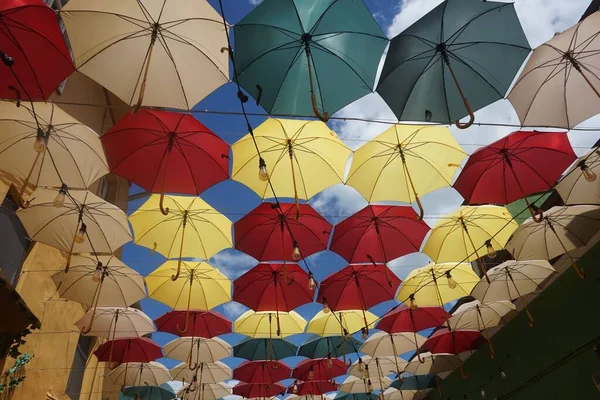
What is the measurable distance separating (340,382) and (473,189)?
967 centimetres

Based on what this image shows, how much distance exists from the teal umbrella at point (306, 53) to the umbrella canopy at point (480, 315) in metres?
6.66

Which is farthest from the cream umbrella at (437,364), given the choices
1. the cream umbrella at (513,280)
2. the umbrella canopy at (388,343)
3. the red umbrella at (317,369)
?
the cream umbrella at (513,280)

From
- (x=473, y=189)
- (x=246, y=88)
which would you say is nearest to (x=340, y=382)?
(x=473, y=189)

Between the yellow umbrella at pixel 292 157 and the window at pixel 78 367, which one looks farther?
the window at pixel 78 367

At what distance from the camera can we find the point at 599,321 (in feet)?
24.7

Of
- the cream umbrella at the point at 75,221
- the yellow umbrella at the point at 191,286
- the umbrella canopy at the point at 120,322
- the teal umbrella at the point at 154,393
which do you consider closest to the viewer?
the cream umbrella at the point at 75,221

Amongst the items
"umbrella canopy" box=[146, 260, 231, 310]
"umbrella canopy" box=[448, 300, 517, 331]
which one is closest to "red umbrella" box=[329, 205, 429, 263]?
"umbrella canopy" box=[146, 260, 231, 310]

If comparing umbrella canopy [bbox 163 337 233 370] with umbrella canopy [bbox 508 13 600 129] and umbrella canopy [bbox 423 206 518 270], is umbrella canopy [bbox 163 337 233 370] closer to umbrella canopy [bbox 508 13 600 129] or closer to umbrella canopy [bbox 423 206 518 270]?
umbrella canopy [bbox 423 206 518 270]

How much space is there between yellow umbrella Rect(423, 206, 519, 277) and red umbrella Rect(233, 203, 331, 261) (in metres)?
1.96

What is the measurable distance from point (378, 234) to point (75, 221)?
4.76 m

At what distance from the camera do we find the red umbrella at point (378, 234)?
23.5ft

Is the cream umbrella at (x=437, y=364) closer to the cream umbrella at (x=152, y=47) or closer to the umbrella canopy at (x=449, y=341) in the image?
the umbrella canopy at (x=449, y=341)

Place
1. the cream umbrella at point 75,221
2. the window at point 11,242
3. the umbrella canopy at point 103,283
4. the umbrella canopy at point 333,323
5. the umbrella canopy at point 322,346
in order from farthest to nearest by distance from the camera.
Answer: the umbrella canopy at point 322,346 → the umbrella canopy at point 333,323 → the umbrella canopy at point 103,283 → the window at point 11,242 → the cream umbrella at point 75,221

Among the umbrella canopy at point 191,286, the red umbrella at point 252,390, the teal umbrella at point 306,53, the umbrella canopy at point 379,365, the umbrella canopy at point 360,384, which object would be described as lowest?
the red umbrella at point 252,390
